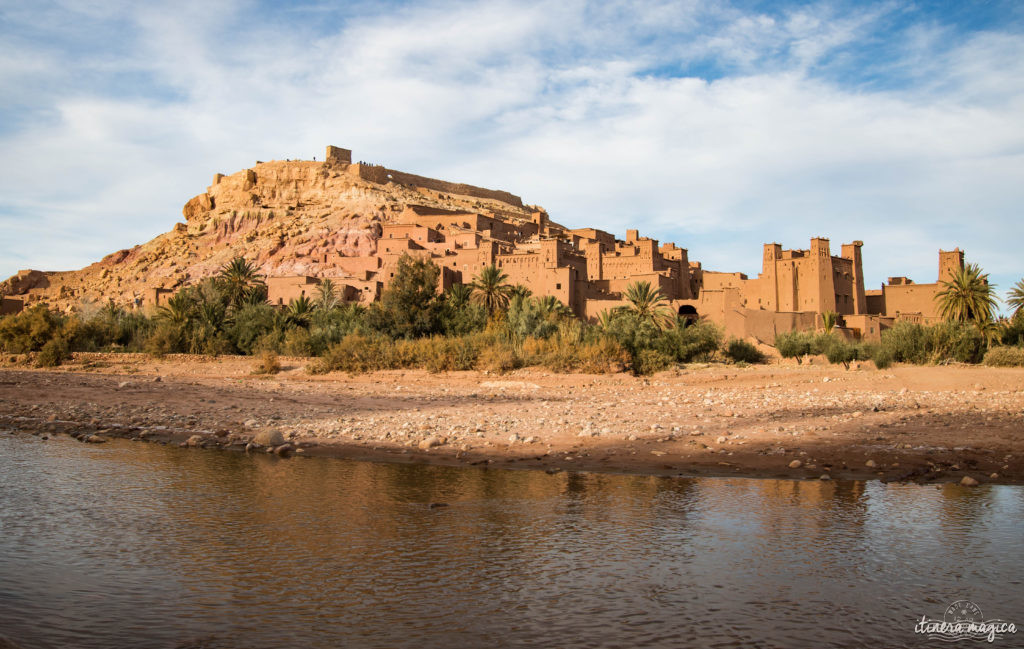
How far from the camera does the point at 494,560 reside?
562 centimetres

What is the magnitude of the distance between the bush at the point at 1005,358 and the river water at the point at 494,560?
17081mm

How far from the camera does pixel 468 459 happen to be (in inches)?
384

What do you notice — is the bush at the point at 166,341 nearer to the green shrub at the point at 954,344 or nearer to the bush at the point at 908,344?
the bush at the point at 908,344

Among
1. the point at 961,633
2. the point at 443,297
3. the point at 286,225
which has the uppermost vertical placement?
the point at 286,225

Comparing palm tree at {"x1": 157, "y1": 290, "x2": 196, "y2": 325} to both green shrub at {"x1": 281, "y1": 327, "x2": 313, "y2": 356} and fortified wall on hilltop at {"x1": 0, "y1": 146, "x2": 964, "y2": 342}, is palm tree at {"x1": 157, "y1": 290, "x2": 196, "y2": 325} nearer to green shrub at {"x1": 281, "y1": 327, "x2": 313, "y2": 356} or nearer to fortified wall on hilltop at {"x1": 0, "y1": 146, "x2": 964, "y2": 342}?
green shrub at {"x1": 281, "y1": 327, "x2": 313, "y2": 356}

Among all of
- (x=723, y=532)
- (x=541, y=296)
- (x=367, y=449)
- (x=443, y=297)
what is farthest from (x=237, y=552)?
(x=541, y=296)

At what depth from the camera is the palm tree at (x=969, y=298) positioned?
28281mm

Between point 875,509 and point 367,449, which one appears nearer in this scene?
point 875,509

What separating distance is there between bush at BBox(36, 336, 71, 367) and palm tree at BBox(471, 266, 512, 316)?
17.8 metres

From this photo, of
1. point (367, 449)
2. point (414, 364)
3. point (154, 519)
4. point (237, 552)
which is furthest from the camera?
point (414, 364)

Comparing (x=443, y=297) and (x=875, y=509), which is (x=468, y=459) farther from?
(x=443, y=297)

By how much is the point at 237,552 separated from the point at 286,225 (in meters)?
59.1

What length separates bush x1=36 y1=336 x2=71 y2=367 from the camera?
2881 centimetres

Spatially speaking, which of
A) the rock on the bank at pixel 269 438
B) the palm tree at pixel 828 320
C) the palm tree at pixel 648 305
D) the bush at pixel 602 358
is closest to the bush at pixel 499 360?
the bush at pixel 602 358
